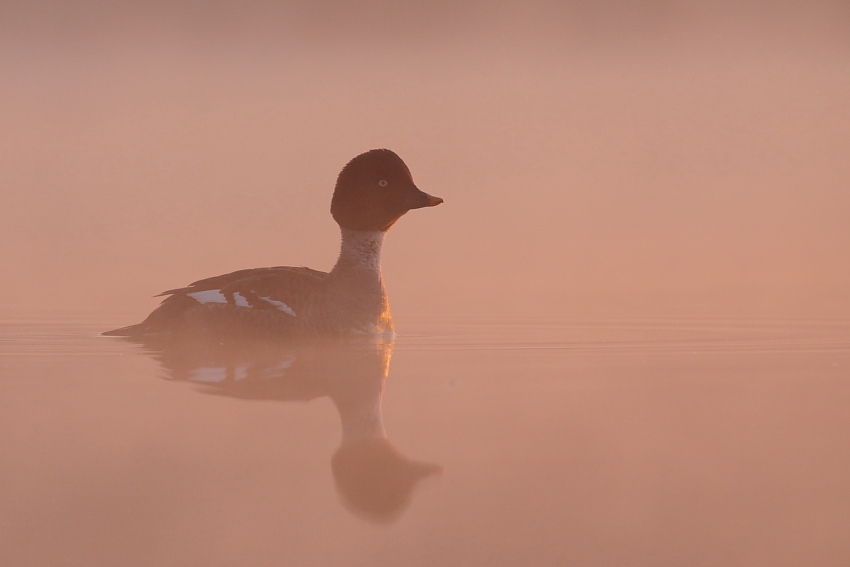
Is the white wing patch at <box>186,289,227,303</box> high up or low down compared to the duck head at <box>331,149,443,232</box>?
down

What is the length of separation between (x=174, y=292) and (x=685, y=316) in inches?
169

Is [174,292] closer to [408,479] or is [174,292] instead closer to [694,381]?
[694,381]

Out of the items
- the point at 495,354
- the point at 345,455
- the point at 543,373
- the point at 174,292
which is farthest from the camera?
the point at 174,292

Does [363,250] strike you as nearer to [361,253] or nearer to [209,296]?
[361,253]

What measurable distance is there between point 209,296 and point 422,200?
5.48ft

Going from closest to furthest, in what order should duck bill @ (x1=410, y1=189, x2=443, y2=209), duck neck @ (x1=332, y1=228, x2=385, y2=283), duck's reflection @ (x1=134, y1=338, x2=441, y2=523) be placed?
1. duck's reflection @ (x1=134, y1=338, x2=441, y2=523)
2. duck bill @ (x1=410, y1=189, x2=443, y2=209)
3. duck neck @ (x1=332, y1=228, x2=385, y2=283)

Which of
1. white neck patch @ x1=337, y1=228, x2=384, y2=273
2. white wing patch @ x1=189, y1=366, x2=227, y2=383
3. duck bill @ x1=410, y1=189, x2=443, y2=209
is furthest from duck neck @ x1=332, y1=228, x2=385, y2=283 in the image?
white wing patch @ x1=189, y1=366, x2=227, y2=383

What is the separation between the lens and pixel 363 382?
4.99 m

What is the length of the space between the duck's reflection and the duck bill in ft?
3.40

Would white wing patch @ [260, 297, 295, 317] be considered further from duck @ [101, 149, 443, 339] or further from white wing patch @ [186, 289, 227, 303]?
white wing patch @ [186, 289, 227, 303]

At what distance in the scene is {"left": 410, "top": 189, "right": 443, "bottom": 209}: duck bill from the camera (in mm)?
7215

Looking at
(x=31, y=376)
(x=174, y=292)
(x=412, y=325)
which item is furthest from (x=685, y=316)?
(x=31, y=376)

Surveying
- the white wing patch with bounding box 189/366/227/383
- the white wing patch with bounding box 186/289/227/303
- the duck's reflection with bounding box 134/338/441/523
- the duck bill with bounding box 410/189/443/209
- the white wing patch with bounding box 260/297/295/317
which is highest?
the duck bill with bounding box 410/189/443/209

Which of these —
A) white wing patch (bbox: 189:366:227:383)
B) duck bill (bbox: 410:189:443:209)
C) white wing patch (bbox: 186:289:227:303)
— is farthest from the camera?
duck bill (bbox: 410:189:443:209)
